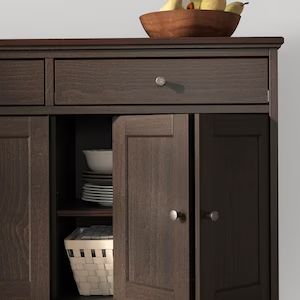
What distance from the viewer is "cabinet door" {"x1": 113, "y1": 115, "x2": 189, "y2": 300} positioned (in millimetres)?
1601

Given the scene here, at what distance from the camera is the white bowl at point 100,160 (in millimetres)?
1911

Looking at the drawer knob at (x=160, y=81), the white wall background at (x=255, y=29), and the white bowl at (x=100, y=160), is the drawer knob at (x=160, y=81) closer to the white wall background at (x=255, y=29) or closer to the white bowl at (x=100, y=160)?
the white bowl at (x=100, y=160)

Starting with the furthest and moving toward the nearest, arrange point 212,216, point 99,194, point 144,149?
1. point 99,194
2. point 144,149
3. point 212,216

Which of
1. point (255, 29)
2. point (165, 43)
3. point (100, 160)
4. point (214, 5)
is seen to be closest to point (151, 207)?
point (100, 160)

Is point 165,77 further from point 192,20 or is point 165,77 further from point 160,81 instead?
point 192,20

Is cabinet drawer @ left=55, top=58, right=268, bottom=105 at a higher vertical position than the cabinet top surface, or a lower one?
lower

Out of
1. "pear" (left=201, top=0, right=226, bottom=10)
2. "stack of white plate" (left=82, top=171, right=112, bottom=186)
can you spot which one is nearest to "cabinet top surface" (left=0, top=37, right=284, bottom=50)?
"pear" (left=201, top=0, right=226, bottom=10)

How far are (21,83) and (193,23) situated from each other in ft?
1.58

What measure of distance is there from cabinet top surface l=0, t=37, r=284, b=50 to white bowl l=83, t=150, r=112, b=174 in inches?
13.6

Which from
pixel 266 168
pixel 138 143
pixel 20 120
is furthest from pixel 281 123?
pixel 20 120

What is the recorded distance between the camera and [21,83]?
173 cm

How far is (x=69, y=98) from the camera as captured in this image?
1.73 meters

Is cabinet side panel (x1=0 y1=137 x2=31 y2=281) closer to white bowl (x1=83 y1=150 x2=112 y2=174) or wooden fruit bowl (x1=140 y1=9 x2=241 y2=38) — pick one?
white bowl (x1=83 y1=150 x2=112 y2=174)

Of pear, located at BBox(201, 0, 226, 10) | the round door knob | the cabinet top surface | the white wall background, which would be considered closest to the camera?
the round door knob
